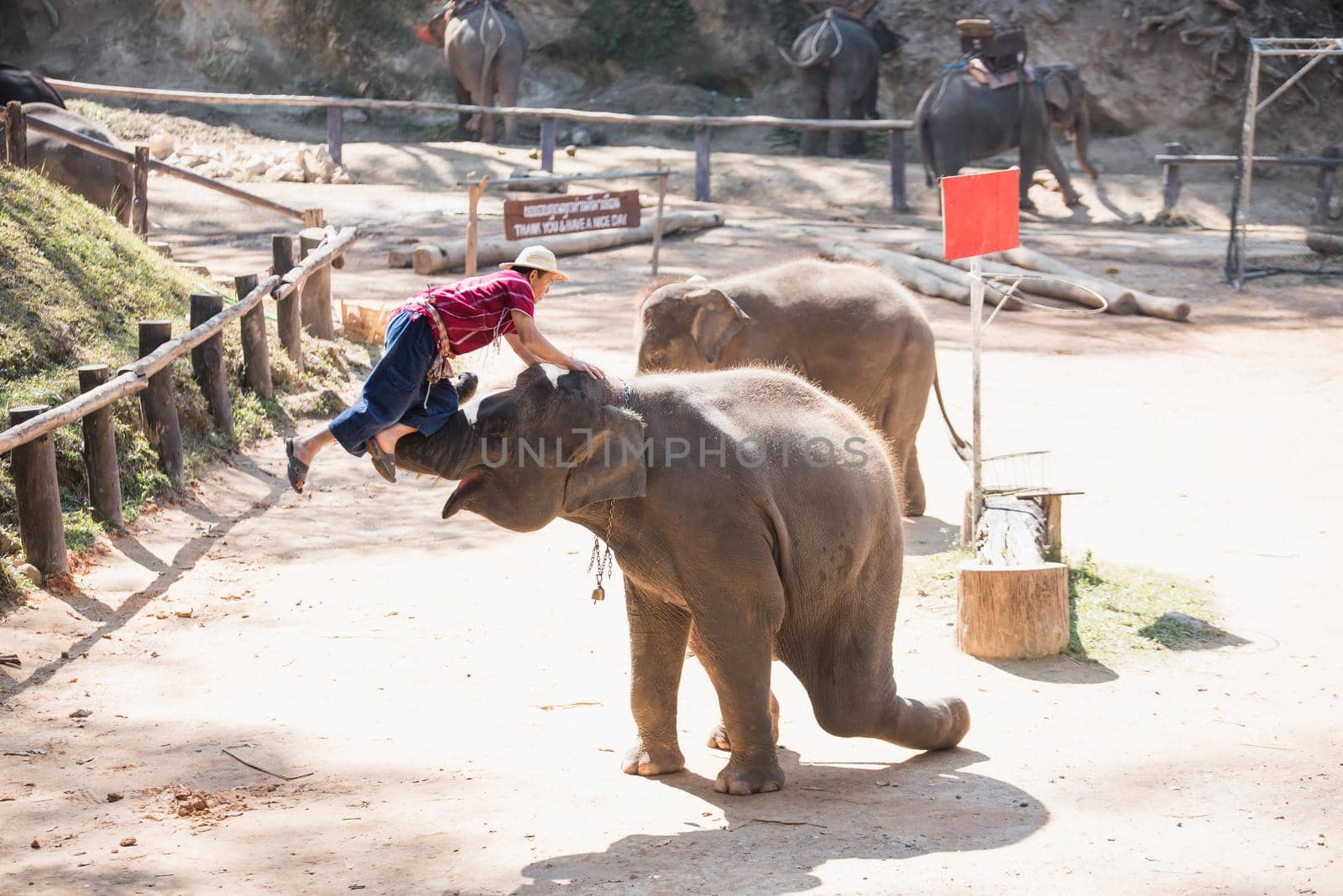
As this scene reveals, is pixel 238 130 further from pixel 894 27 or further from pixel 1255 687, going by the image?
pixel 1255 687

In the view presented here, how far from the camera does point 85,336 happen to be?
8977mm

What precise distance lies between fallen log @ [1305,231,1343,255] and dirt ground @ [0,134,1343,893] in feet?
25.8

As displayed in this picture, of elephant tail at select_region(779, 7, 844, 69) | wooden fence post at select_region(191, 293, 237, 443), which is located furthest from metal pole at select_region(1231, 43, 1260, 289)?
wooden fence post at select_region(191, 293, 237, 443)

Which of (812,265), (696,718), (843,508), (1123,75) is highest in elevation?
(1123,75)

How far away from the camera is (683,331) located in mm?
7539

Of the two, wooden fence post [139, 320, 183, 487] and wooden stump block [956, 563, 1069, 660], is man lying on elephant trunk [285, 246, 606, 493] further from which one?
wooden fence post [139, 320, 183, 487]

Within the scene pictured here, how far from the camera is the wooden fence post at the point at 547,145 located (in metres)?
20.8

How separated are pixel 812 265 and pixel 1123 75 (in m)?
18.6

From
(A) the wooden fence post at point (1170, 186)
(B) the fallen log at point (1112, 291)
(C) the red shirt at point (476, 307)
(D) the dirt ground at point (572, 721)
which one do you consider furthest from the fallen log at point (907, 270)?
(C) the red shirt at point (476, 307)

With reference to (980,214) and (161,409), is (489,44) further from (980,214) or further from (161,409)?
(980,214)

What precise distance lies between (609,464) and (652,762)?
122 centimetres

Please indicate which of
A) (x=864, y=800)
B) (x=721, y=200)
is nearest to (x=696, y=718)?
(x=864, y=800)

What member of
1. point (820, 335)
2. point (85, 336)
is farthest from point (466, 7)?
point (820, 335)

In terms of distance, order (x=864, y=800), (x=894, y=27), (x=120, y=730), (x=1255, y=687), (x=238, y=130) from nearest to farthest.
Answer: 1. (x=864, y=800)
2. (x=120, y=730)
3. (x=1255, y=687)
4. (x=238, y=130)
5. (x=894, y=27)
